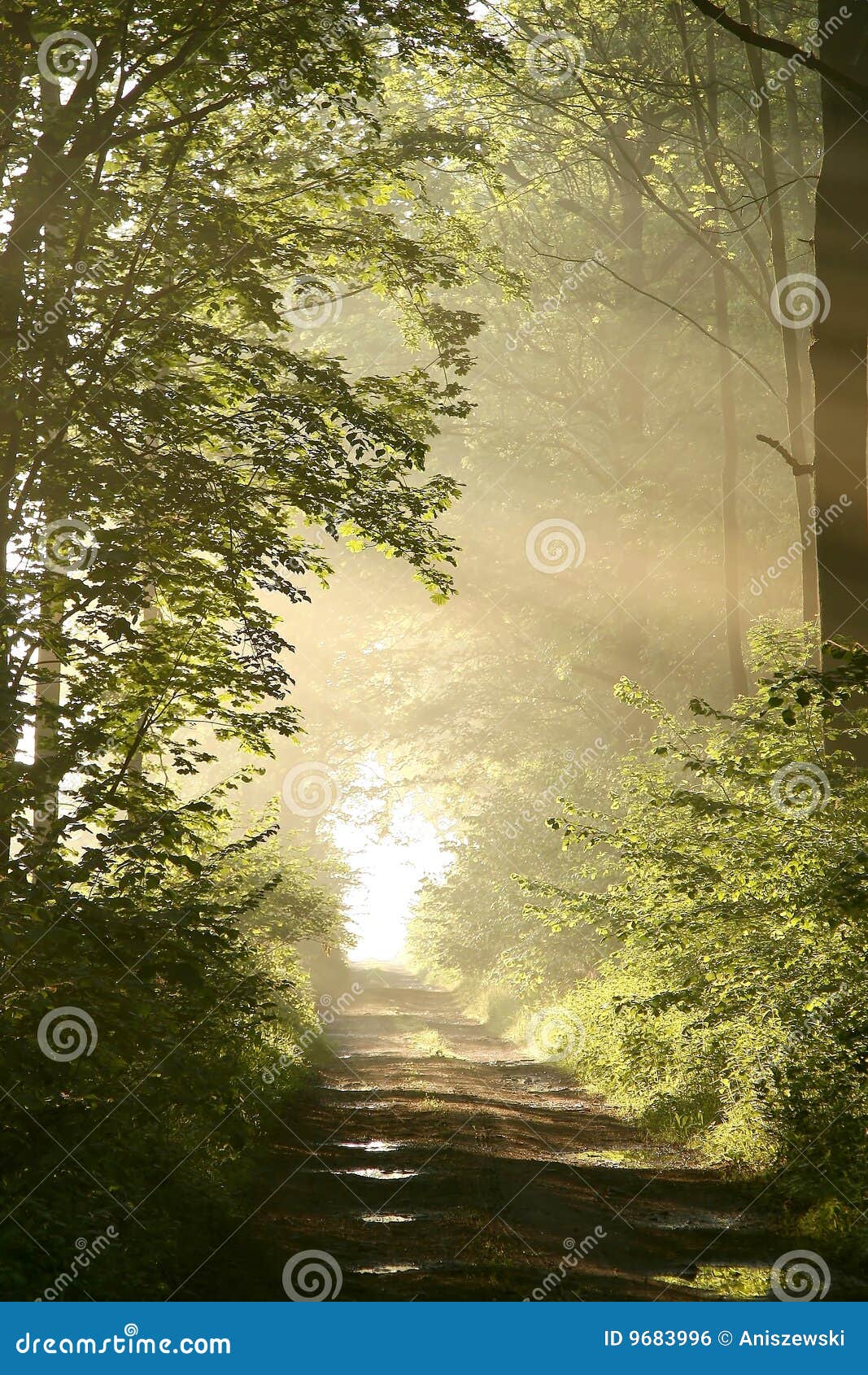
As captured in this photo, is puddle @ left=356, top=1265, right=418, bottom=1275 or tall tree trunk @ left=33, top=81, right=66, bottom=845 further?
tall tree trunk @ left=33, top=81, right=66, bottom=845

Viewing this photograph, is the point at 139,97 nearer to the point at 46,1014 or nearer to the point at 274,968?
the point at 46,1014

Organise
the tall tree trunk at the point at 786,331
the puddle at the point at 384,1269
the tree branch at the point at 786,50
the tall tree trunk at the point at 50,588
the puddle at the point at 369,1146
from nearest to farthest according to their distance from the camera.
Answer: the puddle at the point at 384,1269 < the tall tree trunk at the point at 50,588 < the tree branch at the point at 786,50 < the puddle at the point at 369,1146 < the tall tree trunk at the point at 786,331

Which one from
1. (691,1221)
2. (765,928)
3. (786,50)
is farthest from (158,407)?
(691,1221)

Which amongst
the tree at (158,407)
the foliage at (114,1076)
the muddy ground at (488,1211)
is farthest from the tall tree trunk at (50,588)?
the muddy ground at (488,1211)

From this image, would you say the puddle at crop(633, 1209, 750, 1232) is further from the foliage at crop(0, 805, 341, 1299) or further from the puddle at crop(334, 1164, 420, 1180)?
the foliage at crop(0, 805, 341, 1299)

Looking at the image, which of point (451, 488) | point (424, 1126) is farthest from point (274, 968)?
point (451, 488)

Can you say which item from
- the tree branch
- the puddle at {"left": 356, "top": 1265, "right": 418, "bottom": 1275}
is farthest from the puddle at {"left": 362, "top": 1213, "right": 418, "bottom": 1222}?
the tree branch

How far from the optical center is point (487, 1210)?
23.9 feet

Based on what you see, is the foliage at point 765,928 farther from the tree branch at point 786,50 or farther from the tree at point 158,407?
the tree branch at point 786,50

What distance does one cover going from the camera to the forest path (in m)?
5.84

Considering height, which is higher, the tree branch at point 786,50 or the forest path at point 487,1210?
the tree branch at point 786,50

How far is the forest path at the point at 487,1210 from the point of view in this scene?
5844 mm

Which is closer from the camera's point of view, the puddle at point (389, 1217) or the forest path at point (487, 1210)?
the forest path at point (487, 1210)

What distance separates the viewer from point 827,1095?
768 centimetres
